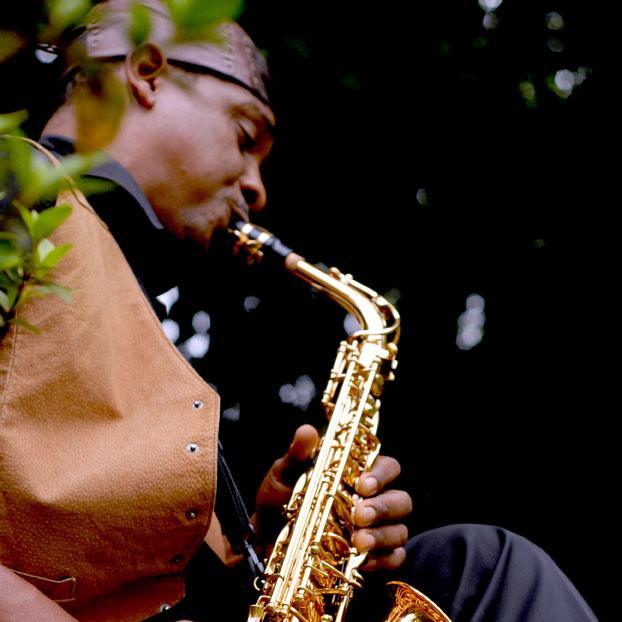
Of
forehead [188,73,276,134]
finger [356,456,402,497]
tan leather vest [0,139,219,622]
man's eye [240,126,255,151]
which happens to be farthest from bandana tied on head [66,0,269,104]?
finger [356,456,402,497]

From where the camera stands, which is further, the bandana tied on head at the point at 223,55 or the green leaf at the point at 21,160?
the bandana tied on head at the point at 223,55

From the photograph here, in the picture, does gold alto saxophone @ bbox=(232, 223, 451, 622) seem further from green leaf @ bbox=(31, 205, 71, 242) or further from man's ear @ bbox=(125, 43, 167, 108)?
green leaf @ bbox=(31, 205, 71, 242)

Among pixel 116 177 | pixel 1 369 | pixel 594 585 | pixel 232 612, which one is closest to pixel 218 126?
pixel 116 177

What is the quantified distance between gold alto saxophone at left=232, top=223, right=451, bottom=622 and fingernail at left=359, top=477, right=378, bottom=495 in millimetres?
64

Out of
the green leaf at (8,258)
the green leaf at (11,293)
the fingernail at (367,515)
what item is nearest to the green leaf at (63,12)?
the green leaf at (8,258)

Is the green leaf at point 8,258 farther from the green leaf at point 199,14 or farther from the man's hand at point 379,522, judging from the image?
the man's hand at point 379,522

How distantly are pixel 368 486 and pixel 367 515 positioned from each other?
0.29 feet

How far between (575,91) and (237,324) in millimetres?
1717

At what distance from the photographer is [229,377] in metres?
3.61

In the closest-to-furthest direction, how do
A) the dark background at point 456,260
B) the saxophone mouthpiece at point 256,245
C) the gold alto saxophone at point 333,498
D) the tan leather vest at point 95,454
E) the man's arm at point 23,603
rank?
the man's arm at point 23,603
the tan leather vest at point 95,454
the gold alto saxophone at point 333,498
the saxophone mouthpiece at point 256,245
the dark background at point 456,260

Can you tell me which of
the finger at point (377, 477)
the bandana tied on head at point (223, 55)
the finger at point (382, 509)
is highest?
the bandana tied on head at point (223, 55)

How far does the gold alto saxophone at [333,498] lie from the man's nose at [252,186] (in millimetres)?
94

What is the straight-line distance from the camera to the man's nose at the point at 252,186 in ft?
8.45

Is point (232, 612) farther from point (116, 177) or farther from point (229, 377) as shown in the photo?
point (229, 377)
